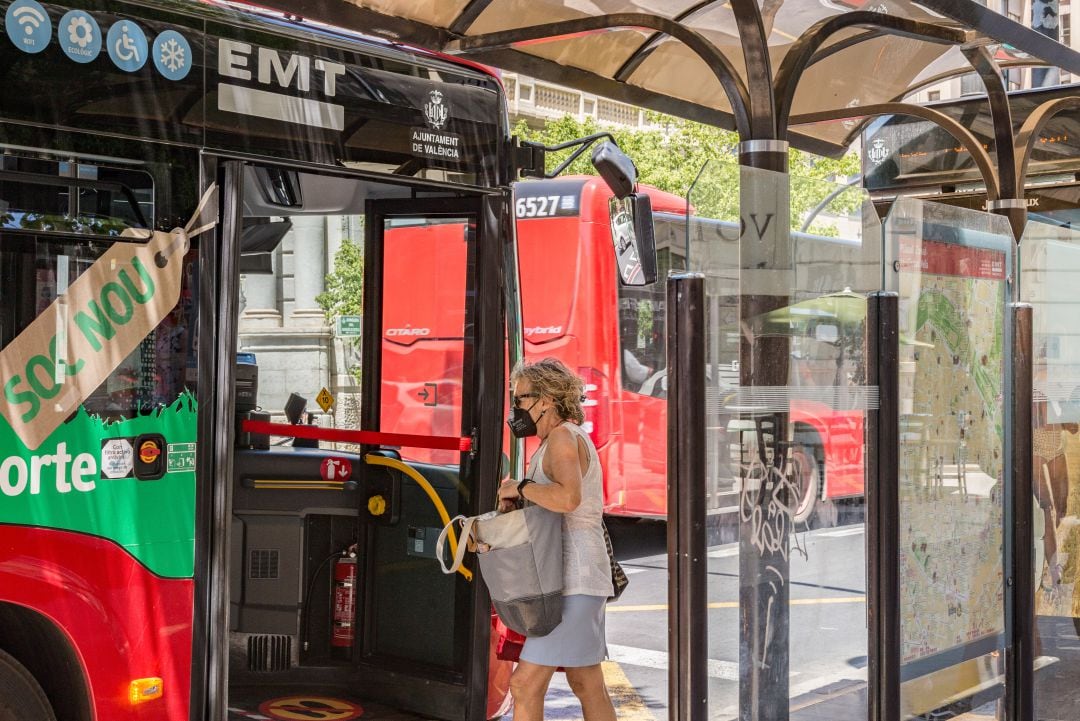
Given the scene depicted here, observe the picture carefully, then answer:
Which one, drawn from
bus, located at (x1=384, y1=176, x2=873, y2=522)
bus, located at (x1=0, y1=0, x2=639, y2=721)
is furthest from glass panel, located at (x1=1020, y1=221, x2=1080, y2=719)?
bus, located at (x1=384, y1=176, x2=873, y2=522)

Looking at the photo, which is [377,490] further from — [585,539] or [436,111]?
[436,111]

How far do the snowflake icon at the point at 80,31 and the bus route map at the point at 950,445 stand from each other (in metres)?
3.23

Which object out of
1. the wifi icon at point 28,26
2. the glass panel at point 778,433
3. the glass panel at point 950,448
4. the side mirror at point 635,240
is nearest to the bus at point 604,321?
the glass panel at point 950,448

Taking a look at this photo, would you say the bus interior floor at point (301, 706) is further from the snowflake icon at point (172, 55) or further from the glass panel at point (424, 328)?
the snowflake icon at point (172, 55)

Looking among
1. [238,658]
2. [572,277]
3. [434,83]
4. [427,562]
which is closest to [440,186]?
[434,83]

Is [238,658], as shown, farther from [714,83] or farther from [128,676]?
[714,83]

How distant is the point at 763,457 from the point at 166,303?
2161 millimetres

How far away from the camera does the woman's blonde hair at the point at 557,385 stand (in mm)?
4875

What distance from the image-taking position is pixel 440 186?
5258mm

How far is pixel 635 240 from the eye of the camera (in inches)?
205

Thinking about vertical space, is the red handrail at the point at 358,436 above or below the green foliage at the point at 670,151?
below

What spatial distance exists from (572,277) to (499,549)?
7410 millimetres

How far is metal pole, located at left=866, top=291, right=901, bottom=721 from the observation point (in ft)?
16.6

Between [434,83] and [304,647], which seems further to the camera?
[304,647]
